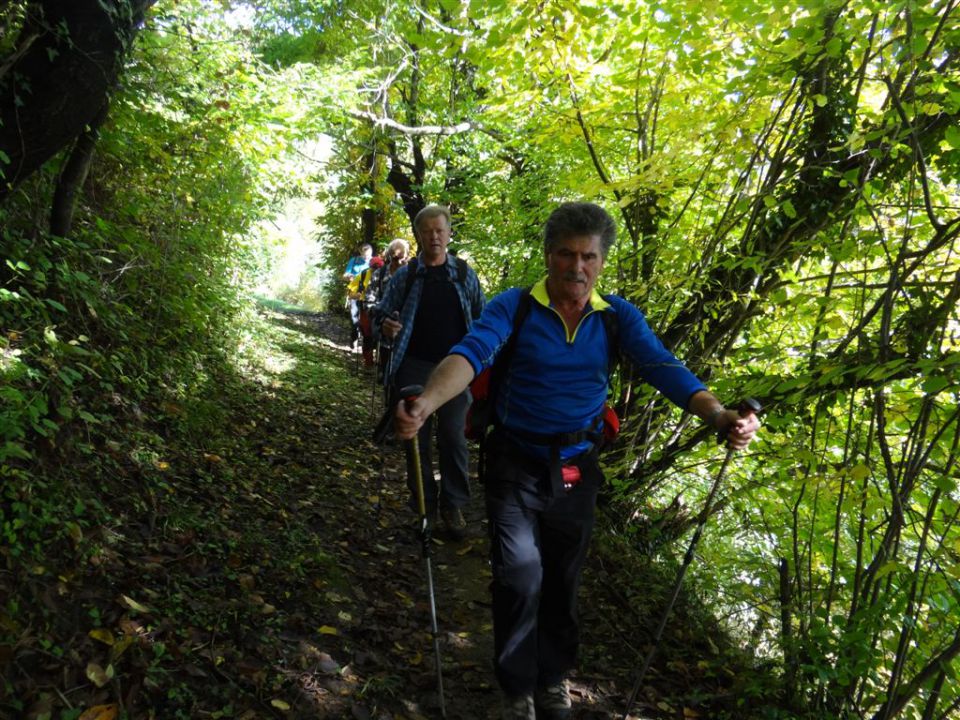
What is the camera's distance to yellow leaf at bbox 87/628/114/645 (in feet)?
9.05

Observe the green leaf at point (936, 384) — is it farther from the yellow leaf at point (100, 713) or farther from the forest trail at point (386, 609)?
the yellow leaf at point (100, 713)

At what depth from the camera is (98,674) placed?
257cm

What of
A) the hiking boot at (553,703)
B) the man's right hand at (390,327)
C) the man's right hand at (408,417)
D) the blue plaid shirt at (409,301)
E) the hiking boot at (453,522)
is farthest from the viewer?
the hiking boot at (453,522)

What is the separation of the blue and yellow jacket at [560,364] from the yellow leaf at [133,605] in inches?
81.0

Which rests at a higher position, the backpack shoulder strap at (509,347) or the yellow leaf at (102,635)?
the backpack shoulder strap at (509,347)

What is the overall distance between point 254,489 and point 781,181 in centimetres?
473

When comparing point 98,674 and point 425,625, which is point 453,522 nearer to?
point 425,625

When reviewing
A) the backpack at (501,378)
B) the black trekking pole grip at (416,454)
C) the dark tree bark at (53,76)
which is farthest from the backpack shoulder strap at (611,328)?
the dark tree bark at (53,76)

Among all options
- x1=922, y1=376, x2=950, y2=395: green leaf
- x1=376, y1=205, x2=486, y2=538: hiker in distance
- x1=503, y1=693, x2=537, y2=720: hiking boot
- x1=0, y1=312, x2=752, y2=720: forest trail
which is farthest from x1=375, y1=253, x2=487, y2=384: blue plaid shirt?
x1=922, y1=376, x2=950, y2=395: green leaf

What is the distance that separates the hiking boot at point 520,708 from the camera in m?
2.72

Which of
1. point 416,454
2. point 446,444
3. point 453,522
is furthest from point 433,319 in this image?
point 416,454

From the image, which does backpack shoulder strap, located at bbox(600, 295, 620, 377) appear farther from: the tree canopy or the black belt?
the tree canopy

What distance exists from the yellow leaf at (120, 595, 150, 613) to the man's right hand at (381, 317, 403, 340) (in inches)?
98.8

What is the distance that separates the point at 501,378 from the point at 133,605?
85.9 inches
